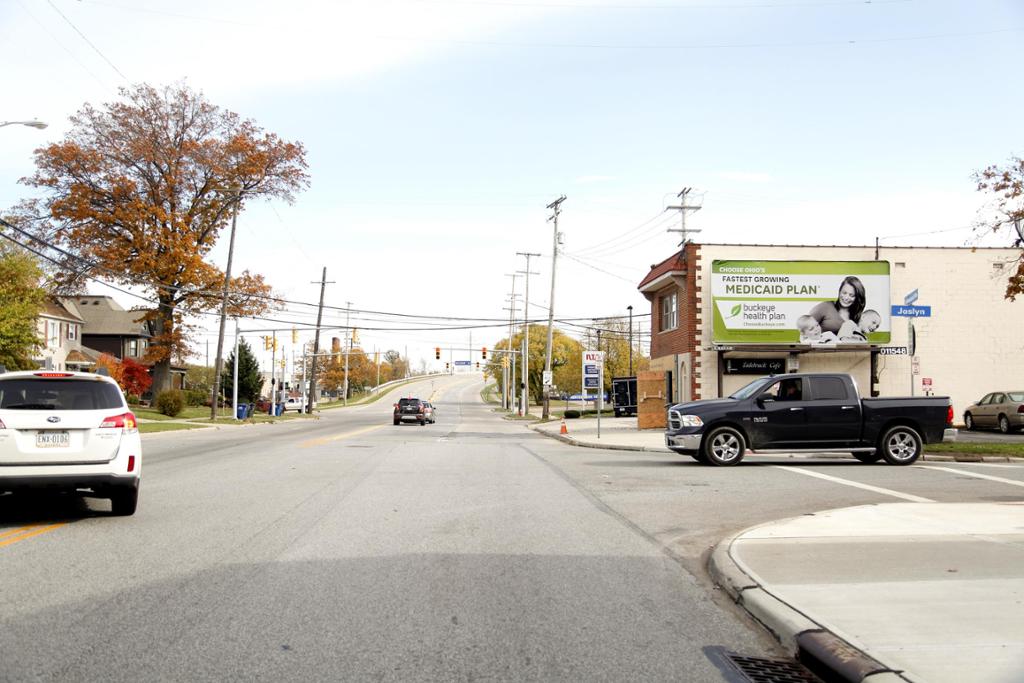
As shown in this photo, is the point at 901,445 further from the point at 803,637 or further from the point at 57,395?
the point at 57,395

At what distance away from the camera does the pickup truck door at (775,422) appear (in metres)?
18.9

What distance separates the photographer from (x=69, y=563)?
786 cm

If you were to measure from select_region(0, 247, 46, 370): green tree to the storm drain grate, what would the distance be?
36.0 meters

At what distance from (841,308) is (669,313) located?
7739 millimetres

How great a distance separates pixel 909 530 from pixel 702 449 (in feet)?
30.1

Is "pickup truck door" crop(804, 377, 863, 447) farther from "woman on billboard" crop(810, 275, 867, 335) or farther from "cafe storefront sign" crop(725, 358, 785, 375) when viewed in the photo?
"woman on billboard" crop(810, 275, 867, 335)

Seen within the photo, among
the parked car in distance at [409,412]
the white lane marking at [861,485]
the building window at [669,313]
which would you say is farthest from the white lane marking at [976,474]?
the parked car in distance at [409,412]

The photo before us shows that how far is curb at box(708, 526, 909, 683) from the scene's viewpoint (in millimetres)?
4867

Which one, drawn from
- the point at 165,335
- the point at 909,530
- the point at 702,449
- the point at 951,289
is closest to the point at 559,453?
the point at 702,449

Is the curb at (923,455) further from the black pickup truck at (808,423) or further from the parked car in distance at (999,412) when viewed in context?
the parked car in distance at (999,412)

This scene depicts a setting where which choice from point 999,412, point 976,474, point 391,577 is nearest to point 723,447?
point 976,474

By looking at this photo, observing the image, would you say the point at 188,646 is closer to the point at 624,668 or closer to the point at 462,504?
the point at 624,668

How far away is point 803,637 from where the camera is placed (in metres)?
5.53

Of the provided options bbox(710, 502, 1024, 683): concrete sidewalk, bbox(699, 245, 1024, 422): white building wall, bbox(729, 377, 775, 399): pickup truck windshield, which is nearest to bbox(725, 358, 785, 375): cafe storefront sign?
bbox(699, 245, 1024, 422): white building wall
